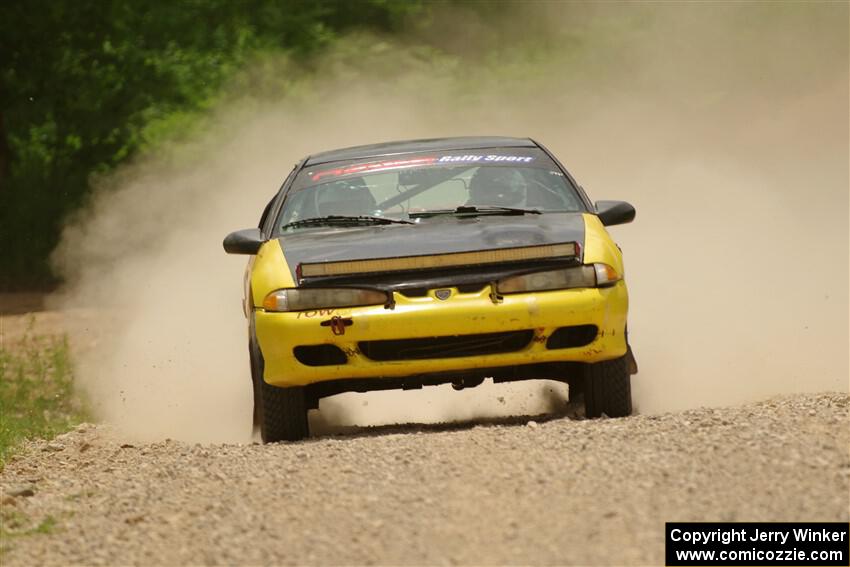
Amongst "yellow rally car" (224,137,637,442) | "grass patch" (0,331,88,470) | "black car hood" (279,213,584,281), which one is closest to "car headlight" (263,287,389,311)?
"yellow rally car" (224,137,637,442)

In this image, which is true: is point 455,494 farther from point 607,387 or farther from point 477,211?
point 477,211

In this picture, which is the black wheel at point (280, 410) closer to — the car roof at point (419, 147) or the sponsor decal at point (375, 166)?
the sponsor decal at point (375, 166)

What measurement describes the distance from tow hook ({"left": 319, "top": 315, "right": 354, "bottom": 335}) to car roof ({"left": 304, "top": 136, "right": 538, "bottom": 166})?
1920 mm

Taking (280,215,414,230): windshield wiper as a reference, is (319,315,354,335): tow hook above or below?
below

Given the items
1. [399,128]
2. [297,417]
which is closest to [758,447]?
[297,417]

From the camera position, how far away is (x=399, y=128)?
24266 mm

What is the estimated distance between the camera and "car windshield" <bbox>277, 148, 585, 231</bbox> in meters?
9.41

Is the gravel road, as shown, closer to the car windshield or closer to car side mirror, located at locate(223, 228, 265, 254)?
car side mirror, located at locate(223, 228, 265, 254)

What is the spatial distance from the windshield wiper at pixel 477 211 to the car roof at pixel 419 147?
83 cm

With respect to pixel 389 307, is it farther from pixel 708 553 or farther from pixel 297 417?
pixel 708 553

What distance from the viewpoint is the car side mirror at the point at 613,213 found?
921 centimetres

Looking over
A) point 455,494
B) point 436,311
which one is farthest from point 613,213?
point 455,494

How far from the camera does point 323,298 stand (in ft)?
27.2

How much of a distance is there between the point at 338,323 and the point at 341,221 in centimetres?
111
